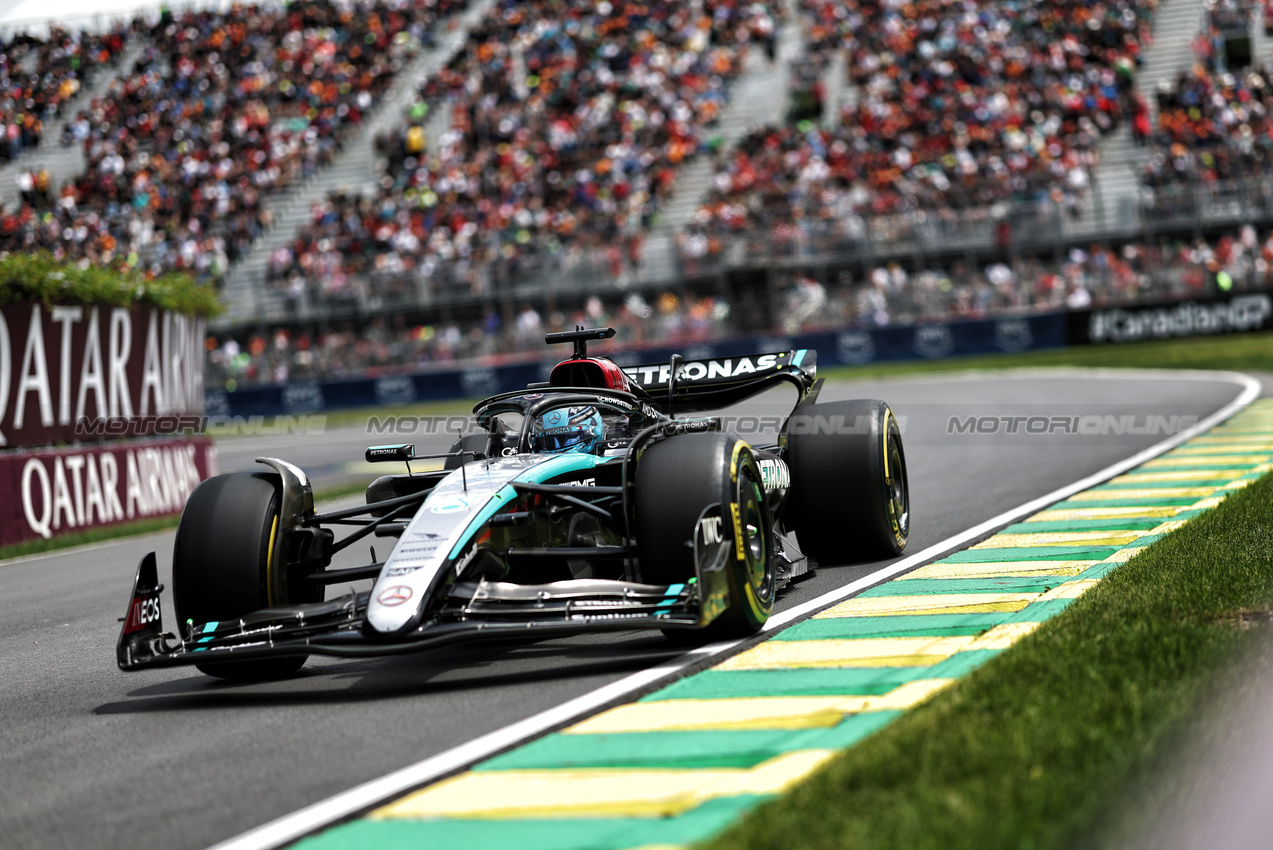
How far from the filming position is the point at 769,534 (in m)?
6.76

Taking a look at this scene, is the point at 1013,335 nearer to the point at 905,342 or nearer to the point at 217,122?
the point at 905,342

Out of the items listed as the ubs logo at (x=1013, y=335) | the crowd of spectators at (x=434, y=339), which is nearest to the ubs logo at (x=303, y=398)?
the crowd of spectators at (x=434, y=339)

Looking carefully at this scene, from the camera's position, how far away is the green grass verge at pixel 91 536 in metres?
13.6

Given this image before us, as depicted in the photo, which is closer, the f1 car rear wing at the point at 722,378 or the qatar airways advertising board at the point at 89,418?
the f1 car rear wing at the point at 722,378

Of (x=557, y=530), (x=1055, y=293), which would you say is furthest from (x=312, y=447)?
(x=557, y=530)

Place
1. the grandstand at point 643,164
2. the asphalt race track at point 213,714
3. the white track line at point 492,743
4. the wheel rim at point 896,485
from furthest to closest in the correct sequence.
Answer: the grandstand at point 643,164, the wheel rim at point 896,485, the asphalt race track at point 213,714, the white track line at point 492,743

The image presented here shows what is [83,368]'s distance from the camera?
15164 mm

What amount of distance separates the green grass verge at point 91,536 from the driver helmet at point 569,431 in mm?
8253

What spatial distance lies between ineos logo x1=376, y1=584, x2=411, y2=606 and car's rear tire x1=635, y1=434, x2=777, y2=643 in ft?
3.38

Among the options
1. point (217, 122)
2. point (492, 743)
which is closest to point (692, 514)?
point (492, 743)

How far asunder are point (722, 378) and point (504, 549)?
311cm

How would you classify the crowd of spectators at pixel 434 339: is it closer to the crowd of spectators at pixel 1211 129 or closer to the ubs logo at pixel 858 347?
the ubs logo at pixel 858 347

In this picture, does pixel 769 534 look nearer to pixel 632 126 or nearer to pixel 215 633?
pixel 215 633

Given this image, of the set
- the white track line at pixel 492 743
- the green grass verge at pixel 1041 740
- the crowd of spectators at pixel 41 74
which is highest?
the crowd of spectators at pixel 41 74
